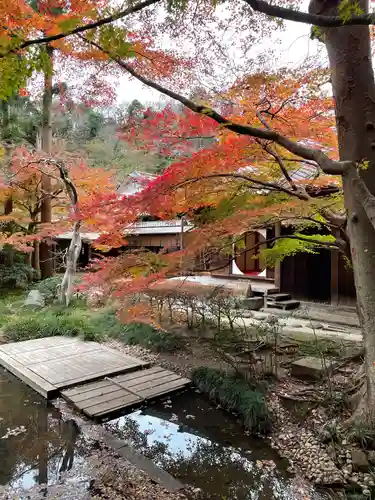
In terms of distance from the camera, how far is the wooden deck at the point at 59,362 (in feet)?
15.8

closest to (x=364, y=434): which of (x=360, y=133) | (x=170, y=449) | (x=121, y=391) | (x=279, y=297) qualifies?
(x=170, y=449)

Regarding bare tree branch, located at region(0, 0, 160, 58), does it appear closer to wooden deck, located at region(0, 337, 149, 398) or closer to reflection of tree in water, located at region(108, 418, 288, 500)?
reflection of tree in water, located at region(108, 418, 288, 500)

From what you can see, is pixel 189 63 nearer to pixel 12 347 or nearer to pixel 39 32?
pixel 39 32

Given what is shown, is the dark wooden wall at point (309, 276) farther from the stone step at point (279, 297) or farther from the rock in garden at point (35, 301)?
the rock in garden at point (35, 301)

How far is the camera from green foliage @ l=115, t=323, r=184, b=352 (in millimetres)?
6145

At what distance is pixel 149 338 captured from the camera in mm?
6434

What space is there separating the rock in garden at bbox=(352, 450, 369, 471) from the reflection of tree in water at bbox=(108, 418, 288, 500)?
2.27ft

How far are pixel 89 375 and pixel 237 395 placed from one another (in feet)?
7.37

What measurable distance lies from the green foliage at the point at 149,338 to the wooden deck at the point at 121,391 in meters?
0.88

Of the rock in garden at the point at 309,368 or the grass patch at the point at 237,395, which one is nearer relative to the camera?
the grass patch at the point at 237,395

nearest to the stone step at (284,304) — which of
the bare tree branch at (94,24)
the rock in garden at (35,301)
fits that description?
the rock in garden at (35,301)

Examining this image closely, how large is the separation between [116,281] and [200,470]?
336cm

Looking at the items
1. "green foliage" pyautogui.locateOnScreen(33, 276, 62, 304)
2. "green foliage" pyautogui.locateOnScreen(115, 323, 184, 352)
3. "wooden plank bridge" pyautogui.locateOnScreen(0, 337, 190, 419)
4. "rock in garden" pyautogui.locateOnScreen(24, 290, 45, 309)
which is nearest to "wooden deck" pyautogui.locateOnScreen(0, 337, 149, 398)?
"wooden plank bridge" pyautogui.locateOnScreen(0, 337, 190, 419)

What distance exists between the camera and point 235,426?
3809mm
